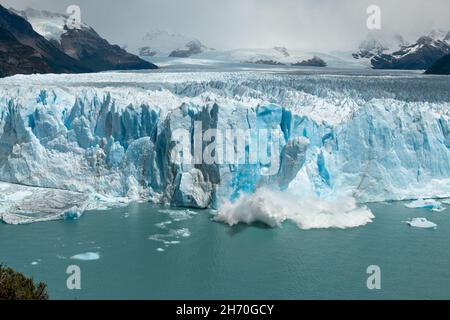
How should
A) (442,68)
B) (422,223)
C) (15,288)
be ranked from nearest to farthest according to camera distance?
(15,288), (422,223), (442,68)

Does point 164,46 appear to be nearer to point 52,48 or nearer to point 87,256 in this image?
point 52,48

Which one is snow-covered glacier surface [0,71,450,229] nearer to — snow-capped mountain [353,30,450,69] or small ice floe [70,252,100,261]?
small ice floe [70,252,100,261]

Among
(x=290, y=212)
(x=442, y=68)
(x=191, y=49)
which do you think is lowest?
(x=290, y=212)

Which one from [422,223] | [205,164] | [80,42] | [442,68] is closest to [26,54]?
[80,42]

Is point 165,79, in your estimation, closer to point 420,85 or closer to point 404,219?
point 420,85

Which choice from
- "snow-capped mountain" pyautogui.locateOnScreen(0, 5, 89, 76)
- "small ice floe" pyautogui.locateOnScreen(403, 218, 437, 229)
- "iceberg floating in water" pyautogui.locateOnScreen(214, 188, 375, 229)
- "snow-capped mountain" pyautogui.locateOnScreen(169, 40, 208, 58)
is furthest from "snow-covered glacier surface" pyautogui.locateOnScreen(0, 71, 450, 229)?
"snow-capped mountain" pyautogui.locateOnScreen(169, 40, 208, 58)

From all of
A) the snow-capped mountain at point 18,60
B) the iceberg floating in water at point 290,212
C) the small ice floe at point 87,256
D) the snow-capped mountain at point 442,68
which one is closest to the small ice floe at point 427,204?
the iceberg floating in water at point 290,212

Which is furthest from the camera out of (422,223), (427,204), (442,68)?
(442,68)
